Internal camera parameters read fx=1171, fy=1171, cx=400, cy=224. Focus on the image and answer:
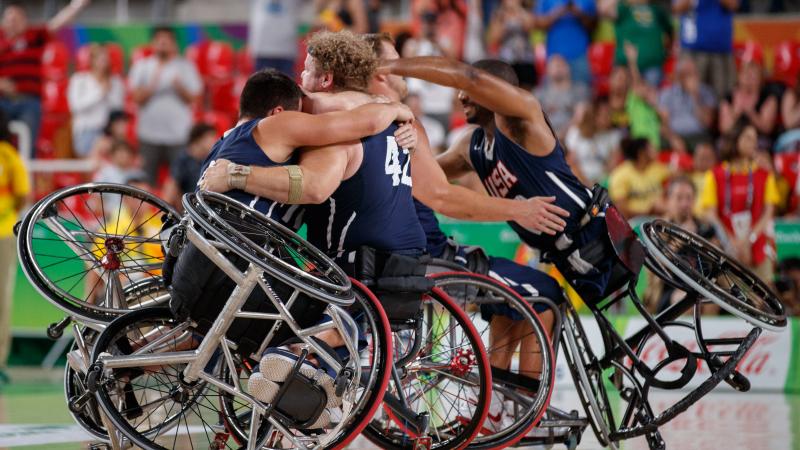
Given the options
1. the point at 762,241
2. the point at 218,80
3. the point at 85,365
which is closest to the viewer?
the point at 85,365

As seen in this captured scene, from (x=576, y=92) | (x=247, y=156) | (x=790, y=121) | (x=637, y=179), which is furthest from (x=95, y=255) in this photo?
(x=790, y=121)

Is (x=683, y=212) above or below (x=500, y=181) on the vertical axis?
below

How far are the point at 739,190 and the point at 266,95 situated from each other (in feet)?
23.2

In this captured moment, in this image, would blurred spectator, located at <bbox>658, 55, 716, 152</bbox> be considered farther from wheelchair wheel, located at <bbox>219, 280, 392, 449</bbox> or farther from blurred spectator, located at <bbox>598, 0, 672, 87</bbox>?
wheelchair wheel, located at <bbox>219, 280, 392, 449</bbox>

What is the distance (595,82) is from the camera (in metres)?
14.0

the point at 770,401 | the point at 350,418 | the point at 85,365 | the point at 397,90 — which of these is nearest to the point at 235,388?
the point at 350,418

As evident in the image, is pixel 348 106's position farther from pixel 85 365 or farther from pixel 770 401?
pixel 770 401

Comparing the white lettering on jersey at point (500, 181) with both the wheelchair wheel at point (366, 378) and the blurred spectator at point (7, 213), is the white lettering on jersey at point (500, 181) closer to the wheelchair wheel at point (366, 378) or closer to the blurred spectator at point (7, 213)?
the wheelchair wheel at point (366, 378)

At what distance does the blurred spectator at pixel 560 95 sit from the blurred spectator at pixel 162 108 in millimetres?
4208

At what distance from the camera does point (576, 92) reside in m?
13.5

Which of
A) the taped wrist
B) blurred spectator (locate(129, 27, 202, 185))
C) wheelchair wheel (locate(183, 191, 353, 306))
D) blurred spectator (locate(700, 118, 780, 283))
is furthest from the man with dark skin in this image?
blurred spectator (locate(129, 27, 202, 185))

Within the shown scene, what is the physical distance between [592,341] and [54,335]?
5483mm

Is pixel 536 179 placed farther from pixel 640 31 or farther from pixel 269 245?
pixel 640 31

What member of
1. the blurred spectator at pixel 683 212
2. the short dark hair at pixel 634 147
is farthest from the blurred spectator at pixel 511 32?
the blurred spectator at pixel 683 212
